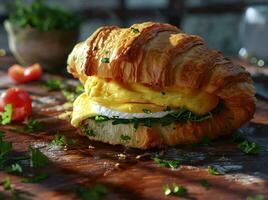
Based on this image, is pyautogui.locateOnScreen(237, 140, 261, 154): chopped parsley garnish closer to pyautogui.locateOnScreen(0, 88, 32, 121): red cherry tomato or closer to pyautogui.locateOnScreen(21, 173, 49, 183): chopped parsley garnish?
pyautogui.locateOnScreen(21, 173, 49, 183): chopped parsley garnish

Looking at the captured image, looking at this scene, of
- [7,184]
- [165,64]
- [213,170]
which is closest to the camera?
[7,184]

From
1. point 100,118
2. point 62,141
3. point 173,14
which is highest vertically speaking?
point 173,14

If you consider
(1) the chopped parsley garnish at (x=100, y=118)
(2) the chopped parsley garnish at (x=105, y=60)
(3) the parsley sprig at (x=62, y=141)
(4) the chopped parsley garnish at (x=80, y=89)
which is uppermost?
(2) the chopped parsley garnish at (x=105, y=60)

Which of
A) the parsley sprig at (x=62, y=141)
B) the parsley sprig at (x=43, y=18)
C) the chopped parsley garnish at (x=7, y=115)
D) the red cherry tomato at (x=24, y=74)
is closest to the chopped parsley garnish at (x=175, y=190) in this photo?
the parsley sprig at (x=62, y=141)

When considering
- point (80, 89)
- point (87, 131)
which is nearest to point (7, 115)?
point (80, 89)

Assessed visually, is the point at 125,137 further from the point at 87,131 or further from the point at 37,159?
the point at 37,159

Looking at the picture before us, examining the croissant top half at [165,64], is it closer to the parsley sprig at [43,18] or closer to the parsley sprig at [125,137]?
the parsley sprig at [125,137]

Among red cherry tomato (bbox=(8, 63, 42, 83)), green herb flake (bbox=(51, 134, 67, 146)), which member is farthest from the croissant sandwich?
red cherry tomato (bbox=(8, 63, 42, 83))

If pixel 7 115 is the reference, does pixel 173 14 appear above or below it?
above

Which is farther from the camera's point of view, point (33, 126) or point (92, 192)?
point (33, 126)
